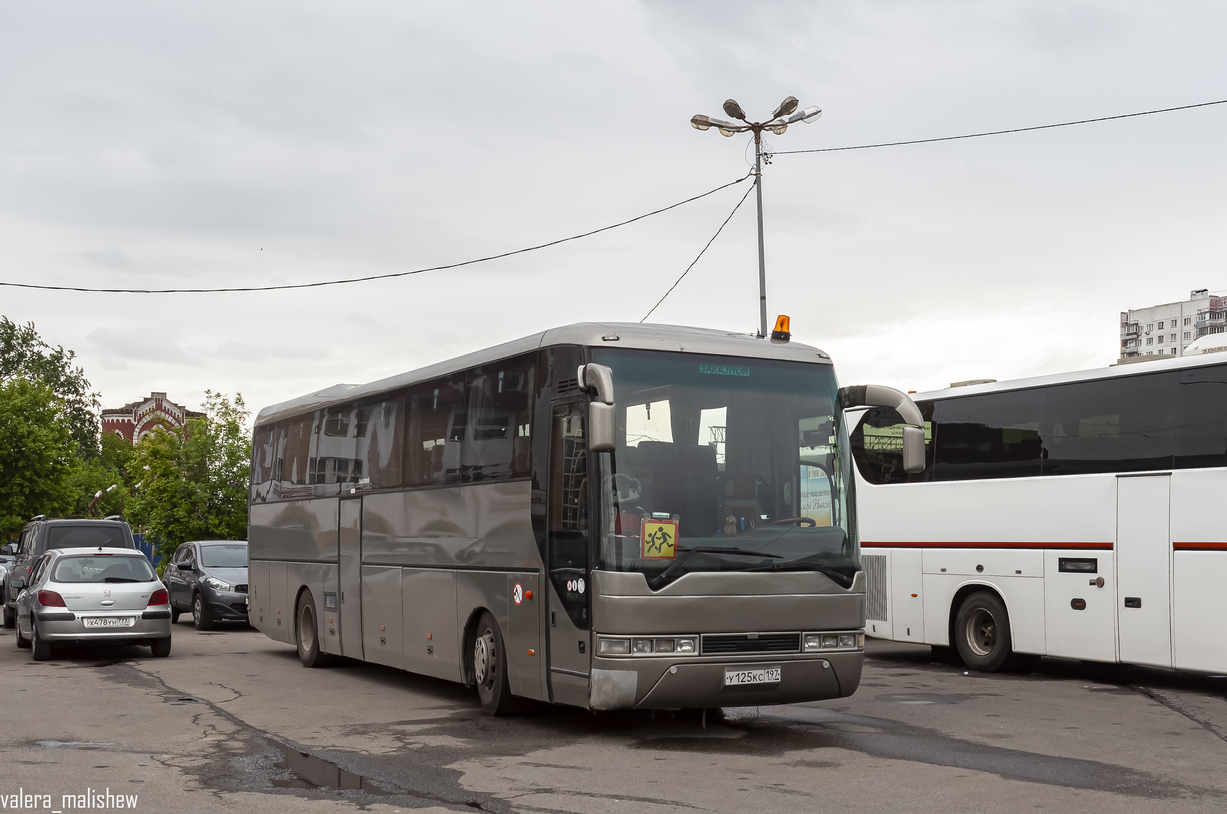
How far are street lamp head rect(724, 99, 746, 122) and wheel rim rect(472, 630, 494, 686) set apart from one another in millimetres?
13242

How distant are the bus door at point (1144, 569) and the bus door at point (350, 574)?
8.71 meters

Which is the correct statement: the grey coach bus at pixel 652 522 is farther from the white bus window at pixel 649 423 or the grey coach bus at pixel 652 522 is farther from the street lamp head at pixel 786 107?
the street lamp head at pixel 786 107

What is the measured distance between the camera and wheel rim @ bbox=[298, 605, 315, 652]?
53.7 ft

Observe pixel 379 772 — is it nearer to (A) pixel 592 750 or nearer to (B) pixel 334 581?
(A) pixel 592 750

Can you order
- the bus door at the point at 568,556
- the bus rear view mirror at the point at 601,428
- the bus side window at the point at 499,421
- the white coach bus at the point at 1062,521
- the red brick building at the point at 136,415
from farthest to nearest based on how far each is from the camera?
the red brick building at the point at 136,415, the white coach bus at the point at 1062,521, the bus side window at the point at 499,421, the bus door at the point at 568,556, the bus rear view mirror at the point at 601,428

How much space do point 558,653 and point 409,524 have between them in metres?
3.68

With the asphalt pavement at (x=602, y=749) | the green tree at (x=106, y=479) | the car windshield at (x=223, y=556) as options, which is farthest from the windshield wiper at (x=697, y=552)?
the green tree at (x=106, y=479)

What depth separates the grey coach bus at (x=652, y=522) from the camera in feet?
31.1

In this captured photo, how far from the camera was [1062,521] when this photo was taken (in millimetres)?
14742

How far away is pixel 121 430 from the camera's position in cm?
12419

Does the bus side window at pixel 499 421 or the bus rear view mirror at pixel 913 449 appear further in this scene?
the bus side window at pixel 499 421

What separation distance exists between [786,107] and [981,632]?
10104 mm

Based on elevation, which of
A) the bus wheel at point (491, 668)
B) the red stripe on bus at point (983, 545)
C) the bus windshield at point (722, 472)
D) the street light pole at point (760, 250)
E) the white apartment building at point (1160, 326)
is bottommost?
the bus wheel at point (491, 668)

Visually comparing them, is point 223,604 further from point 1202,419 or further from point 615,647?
point 1202,419
